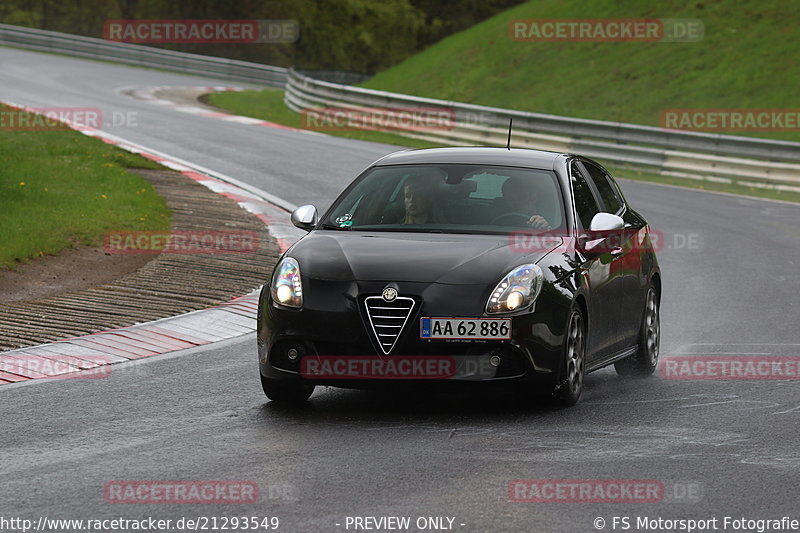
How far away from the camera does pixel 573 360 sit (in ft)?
26.2

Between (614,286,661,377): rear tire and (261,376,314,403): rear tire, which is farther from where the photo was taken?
(614,286,661,377): rear tire

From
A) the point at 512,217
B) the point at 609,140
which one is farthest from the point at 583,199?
the point at 609,140

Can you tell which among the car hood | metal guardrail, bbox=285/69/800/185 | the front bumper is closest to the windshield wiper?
the car hood

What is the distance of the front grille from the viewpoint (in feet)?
24.4

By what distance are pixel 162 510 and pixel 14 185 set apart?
11.3 meters

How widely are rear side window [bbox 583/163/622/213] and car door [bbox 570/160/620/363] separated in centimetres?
24

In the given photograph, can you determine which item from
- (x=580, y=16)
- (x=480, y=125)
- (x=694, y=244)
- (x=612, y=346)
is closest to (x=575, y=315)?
(x=612, y=346)

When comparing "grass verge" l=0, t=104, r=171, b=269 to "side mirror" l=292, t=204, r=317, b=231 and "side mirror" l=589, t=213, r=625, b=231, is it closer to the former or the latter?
"side mirror" l=292, t=204, r=317, b=231

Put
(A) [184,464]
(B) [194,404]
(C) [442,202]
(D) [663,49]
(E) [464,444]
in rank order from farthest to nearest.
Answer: (D) [663,49] < (C) [442,202] < (B) [194,404] < (E) [464,444] < (A) [184,464]

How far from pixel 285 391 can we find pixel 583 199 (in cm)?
245

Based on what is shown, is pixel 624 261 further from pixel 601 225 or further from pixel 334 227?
pixel 334 227

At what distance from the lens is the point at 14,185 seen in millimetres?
16156

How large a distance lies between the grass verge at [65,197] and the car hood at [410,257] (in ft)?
18.0

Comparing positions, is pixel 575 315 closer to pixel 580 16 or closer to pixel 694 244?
pixel 694 244
